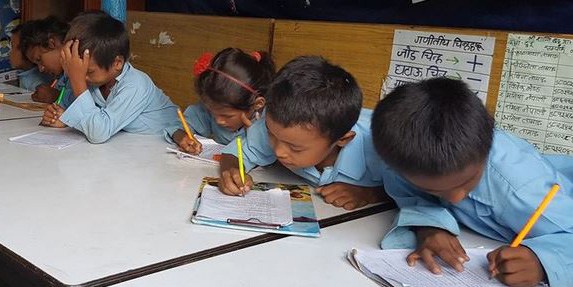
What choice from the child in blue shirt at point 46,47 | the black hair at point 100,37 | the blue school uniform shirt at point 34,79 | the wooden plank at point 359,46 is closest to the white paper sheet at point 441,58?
the wooden plank at point 359,46

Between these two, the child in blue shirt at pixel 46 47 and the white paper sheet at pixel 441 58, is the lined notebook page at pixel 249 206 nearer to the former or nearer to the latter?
the white paper sheet at pixel 441 58

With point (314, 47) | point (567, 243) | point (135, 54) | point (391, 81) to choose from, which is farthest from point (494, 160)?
point (135, 54)

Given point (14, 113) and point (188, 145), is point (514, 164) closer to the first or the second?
point (188, 145)

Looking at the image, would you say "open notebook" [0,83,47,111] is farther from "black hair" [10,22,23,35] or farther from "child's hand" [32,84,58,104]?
"black hair" [10,22,23,35]

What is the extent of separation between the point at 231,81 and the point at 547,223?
0.95m

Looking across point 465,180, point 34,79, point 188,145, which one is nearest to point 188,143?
point 188,145

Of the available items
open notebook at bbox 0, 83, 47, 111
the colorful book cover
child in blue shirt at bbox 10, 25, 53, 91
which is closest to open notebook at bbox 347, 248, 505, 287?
the colorful book cover

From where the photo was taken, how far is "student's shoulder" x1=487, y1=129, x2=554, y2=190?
1.03m

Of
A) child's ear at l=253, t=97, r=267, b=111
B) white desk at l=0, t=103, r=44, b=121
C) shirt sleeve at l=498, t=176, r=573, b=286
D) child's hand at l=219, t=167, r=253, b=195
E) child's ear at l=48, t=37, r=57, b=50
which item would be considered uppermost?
child's ear at l=48, t=37, r=57, b=50

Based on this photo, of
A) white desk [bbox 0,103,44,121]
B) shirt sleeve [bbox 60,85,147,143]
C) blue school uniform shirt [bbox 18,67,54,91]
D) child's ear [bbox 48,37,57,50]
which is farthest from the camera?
blue school uniform shirt [bbox 18,67,54,91]

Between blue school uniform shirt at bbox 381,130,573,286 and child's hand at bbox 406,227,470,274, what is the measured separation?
0.03 m

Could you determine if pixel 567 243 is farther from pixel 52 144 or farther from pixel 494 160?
pixel 52 144

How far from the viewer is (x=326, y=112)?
1.27 meters

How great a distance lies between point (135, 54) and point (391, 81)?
63.3 inches
